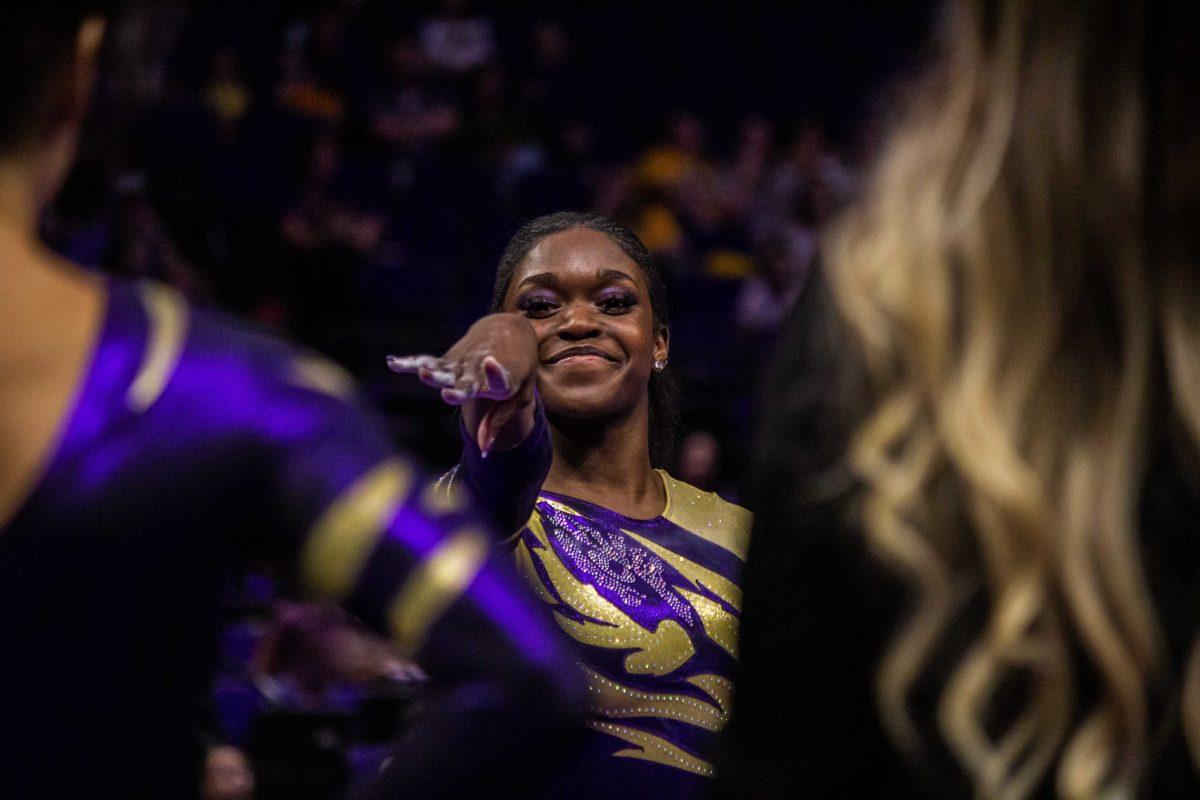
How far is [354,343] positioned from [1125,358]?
5.63 metres

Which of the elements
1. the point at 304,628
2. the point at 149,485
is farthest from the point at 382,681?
the point at 149,485

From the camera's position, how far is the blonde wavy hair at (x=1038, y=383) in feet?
3.04

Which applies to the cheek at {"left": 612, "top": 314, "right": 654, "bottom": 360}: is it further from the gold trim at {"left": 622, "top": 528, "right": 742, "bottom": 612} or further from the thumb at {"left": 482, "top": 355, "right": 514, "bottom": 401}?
the thumb at {"left": 482, "top": 355, "right": 514, "bottom": 401}

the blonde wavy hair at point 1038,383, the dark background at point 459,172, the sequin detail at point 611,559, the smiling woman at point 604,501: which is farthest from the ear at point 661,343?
the dark background at point 459,172

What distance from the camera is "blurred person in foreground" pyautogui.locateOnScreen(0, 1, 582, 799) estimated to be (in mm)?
1035

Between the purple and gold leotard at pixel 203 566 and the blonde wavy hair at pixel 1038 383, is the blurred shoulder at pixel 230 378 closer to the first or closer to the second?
the purple and gold leotard at pixel 203 566

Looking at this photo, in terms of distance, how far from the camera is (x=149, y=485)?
1050mm

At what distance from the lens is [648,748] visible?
2.35m

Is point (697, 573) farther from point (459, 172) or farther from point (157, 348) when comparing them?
point (459, 172)

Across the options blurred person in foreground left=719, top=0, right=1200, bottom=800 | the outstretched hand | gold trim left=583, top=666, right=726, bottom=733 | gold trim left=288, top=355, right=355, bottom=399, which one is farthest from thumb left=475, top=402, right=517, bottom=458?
blurred person in foreground left=719, top=0, right=1200, bottom=800

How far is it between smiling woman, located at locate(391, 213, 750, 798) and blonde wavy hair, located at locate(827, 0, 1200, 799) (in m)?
0.91

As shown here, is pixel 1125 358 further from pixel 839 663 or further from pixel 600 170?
pixel 600 170

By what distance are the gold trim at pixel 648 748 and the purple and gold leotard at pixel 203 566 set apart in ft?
4.27

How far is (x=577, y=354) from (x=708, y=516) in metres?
0.44
